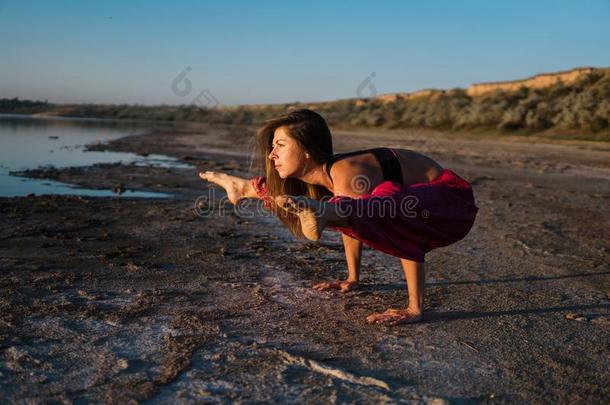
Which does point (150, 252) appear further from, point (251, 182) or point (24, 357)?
point (24, 357)

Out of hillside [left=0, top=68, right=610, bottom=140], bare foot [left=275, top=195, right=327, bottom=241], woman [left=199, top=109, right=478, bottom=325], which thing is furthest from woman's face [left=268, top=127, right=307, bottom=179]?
hillside [left=0, top=68, right=610, bottom=140]

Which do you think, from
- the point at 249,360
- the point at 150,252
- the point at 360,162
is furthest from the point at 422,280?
the point at 150,252

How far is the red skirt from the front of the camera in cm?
266

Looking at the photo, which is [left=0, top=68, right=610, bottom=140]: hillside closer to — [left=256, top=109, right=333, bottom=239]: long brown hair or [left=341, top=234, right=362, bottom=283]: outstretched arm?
[left=341, top=234, right=362, bottom=283]: outstretched arm

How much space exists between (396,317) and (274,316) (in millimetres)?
597

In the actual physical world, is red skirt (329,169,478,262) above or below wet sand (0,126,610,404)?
above

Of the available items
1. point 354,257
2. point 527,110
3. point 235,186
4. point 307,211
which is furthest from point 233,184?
point 527,110

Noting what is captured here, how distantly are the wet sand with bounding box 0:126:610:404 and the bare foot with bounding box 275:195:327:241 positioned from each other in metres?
0.50

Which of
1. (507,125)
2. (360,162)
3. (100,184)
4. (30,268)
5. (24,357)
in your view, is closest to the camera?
(24,357)

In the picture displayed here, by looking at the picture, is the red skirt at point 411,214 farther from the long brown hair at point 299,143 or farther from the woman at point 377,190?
the long brown hair at point 299,143

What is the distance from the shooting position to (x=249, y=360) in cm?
234

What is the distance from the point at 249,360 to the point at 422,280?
1058mm

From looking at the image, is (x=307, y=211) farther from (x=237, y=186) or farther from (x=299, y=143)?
(x=237, y=186)

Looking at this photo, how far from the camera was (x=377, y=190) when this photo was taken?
278 centimetres
